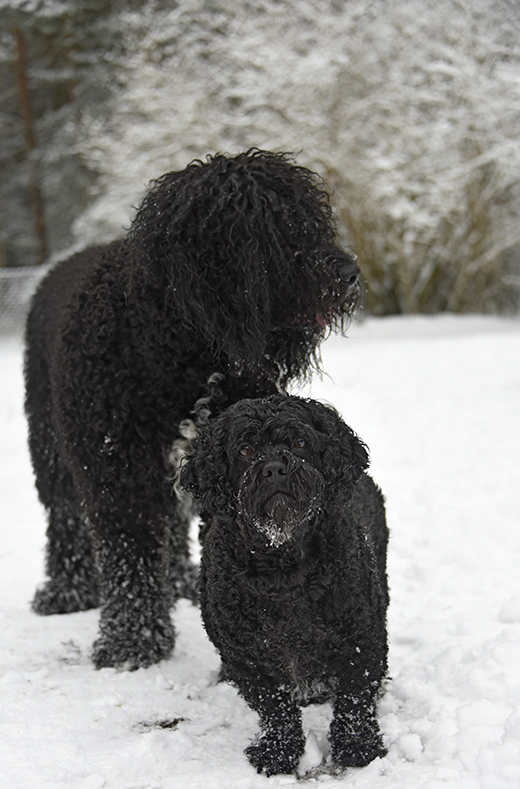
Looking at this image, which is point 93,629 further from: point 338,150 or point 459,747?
point 338,150

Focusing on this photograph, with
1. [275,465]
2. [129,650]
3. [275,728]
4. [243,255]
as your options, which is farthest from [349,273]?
[129,650]

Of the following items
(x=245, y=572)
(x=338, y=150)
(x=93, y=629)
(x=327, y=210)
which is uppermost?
(x=338, y=150)

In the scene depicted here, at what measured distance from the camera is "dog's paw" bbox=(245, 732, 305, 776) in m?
2.67

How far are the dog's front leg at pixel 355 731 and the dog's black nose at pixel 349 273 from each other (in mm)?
1609

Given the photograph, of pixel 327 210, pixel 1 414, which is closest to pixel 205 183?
pixel 327 210

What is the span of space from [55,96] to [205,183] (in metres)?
22.1

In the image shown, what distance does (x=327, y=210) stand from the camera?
11.1ft

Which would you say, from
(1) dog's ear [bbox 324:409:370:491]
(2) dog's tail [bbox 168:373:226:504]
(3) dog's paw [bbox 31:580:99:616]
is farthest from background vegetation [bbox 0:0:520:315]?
(1) dog's ear [bbox 324:409:370:491]

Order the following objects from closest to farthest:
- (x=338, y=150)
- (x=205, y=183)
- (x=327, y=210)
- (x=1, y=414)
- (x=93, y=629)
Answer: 1. (x=205, y=183)
2. (x=327, y=210)
3. (x=93, y=629)
4. (x=1, y=414)
5. (x=338, y=150)

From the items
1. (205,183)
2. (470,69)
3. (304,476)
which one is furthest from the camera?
(470,69)

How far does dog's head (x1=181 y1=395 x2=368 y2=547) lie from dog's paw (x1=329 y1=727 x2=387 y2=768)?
765mm

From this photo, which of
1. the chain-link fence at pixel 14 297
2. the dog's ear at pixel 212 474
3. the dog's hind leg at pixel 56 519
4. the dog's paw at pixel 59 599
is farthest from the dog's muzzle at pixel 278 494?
the chain-link fence at pixel 14 297

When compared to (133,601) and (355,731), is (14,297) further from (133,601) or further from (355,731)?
(355,731)

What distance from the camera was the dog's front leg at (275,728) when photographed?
2682 millimetres
